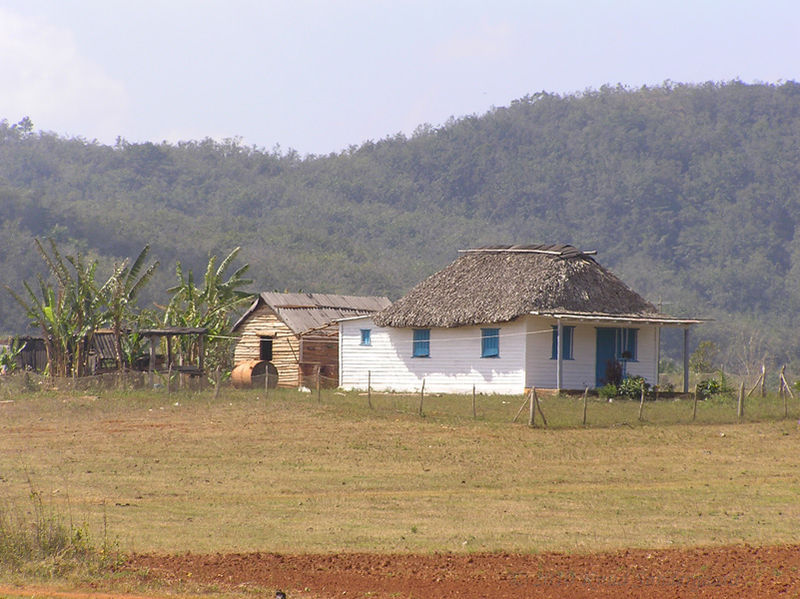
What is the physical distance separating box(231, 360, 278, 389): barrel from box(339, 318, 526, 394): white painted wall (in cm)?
252

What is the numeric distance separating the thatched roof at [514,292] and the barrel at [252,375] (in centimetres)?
460

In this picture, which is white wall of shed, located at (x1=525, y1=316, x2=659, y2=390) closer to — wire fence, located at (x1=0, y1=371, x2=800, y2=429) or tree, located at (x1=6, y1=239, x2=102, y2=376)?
wire fence, located at (x1=0, y1=371, x2=800, y2=429)

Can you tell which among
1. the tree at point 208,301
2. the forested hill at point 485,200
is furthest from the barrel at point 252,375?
the forested hill at point 485,200

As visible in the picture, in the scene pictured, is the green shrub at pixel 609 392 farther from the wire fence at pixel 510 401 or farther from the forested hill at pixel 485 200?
the forested hill at pixel 485 200

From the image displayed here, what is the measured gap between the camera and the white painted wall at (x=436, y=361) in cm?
3397

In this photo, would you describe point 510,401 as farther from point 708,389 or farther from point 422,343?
point 708,389

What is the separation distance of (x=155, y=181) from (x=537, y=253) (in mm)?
88477

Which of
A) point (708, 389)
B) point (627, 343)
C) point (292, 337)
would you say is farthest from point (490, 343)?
point (292, 337)

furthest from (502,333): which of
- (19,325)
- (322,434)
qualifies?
(19,325)

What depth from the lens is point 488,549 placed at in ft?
45.5

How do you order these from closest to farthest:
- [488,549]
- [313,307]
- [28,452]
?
[488,549] < [28,452] < [313,307]

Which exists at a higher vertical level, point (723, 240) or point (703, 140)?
point (703, 140)

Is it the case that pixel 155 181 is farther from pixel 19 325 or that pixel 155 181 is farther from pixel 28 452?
pixel 28 452

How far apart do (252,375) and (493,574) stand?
88.5ft
